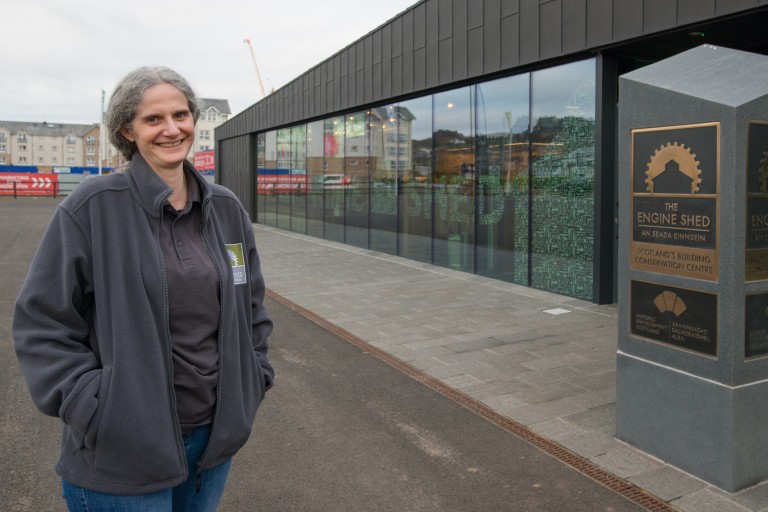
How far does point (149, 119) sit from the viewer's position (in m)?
1.97

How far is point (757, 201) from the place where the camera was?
377cm

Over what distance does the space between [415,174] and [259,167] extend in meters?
13.2

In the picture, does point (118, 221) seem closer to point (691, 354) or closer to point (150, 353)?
point (150, 353)

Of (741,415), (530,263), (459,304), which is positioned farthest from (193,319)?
(530,263)

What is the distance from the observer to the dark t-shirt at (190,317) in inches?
74.2

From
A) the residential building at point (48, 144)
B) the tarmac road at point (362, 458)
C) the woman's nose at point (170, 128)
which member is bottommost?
the tarmac road at point (362, 458)

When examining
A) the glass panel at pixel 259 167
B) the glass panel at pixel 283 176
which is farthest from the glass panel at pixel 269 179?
the glass panel at pixel 283 176

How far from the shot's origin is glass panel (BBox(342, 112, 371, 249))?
1705 centimetres

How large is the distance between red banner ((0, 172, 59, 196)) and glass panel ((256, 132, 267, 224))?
30.4m

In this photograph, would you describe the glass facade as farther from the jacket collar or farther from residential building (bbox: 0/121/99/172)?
residential building (bbox: 0/121/99/172)

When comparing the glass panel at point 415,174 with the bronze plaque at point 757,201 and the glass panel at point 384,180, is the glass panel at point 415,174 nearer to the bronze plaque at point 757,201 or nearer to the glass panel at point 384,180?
the glass panel at point 384,180

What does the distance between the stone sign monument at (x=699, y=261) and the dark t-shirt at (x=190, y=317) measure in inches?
120

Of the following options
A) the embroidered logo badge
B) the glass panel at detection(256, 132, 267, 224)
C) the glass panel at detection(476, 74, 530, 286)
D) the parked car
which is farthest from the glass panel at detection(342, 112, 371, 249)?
the embroidered logo badge

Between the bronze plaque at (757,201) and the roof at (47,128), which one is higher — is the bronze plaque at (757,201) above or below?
below
